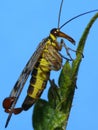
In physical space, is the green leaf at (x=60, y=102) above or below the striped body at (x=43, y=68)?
below

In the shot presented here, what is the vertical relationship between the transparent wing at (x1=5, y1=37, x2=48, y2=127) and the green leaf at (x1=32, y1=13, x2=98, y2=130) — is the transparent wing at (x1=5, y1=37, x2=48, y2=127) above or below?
above

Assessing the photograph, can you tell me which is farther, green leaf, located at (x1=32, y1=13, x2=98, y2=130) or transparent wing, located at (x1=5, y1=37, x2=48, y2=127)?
transparent wing, located at (x1=5, y1=37, x2=48, y2=127)

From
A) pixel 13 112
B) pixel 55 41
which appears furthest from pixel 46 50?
pixel 13 112

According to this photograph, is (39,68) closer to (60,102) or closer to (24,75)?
(24,75)

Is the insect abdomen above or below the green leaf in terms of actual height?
above

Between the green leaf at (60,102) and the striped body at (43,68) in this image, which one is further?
the striped body at (43,68)

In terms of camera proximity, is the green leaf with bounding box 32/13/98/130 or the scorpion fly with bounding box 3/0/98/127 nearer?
the green leaf with bounding box 32/13/98/130

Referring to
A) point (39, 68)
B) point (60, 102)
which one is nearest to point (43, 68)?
point (39, 68)

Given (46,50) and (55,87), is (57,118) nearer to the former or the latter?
(55,87)
